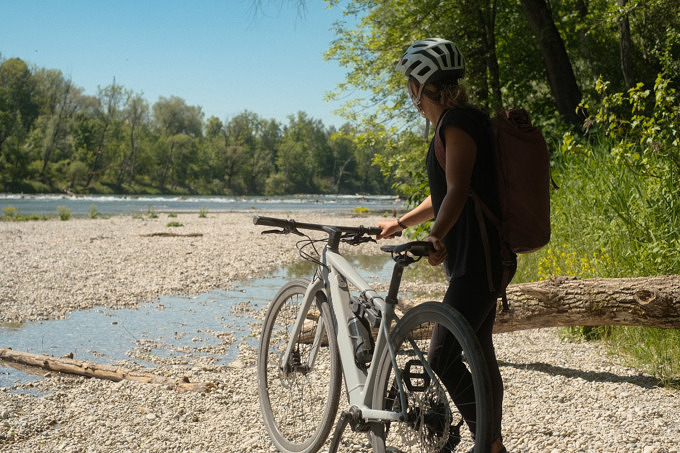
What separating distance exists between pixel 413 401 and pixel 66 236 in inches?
750

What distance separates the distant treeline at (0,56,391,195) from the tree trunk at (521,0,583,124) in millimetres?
46263

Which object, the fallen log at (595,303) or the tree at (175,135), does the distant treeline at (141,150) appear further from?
the fallen log at (595,303)

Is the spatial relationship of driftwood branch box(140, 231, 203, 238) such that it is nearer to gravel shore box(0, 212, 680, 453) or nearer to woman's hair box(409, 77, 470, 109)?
gravel shore box(0, 212, 680, 453)

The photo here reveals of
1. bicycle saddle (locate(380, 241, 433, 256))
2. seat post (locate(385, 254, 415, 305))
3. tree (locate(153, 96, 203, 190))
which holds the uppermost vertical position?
tree (locate(153, 96, 203, 190))

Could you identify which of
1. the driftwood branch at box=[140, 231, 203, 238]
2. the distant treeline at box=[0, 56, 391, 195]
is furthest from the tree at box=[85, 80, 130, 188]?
the driftwood branch at box=[140, 231, 203, 238]

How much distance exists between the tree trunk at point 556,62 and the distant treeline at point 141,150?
46.3 m

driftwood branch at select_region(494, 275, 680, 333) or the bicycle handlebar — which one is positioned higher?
the bicycle handlebar

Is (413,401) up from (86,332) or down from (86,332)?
up

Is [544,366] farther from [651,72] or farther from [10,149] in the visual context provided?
[10,149]

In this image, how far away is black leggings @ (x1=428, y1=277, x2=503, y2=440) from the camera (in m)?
2.41

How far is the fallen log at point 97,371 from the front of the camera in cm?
482

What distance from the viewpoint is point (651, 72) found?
1204 cm

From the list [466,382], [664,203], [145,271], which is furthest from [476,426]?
[145,271]

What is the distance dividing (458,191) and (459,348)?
657 millimetres
